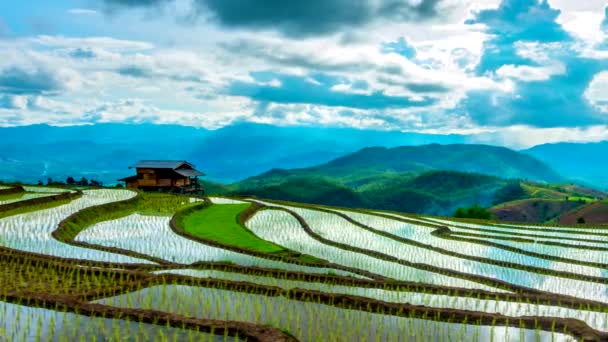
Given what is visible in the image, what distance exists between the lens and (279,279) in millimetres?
12453

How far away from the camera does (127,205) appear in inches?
1097

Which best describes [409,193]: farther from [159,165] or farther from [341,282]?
[341,282]

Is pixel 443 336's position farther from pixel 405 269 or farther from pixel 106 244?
pixel 106 244

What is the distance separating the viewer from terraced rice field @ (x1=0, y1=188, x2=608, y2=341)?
26.3ft

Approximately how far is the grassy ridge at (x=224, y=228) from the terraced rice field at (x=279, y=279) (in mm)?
82

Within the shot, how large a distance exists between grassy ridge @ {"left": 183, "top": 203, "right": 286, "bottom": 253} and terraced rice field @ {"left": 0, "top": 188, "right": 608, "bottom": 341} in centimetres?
8

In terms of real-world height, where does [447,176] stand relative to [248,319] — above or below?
above

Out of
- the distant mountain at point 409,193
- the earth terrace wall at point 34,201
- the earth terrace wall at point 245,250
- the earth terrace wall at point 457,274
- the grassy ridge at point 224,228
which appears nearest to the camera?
the earth terrace wall at point 457,274

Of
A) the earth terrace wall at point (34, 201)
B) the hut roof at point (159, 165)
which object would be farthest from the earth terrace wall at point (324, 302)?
the hut roof at point (159, 165)

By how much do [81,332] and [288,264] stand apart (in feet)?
25.5

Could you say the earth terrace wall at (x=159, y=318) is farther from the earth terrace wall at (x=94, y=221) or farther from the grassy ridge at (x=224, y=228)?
the grassy ridge at (x=224, y=228)

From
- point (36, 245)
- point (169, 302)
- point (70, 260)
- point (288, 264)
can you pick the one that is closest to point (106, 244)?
point (36, 245)

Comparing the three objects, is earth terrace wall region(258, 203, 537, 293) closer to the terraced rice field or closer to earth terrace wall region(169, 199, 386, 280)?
the terraced rice field

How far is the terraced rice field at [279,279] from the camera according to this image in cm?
802
